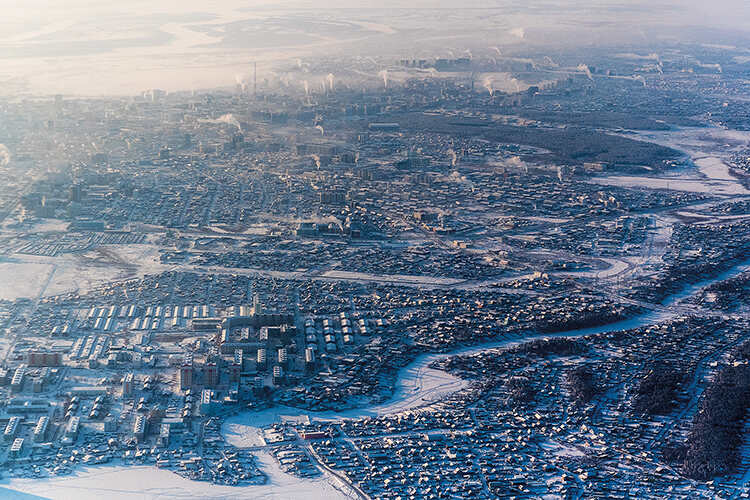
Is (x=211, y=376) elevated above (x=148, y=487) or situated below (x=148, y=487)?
above

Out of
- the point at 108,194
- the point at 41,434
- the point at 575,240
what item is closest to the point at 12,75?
the point at 108,194

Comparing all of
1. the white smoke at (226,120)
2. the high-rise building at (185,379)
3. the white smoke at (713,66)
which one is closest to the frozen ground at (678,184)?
the white smoke at (226,120)

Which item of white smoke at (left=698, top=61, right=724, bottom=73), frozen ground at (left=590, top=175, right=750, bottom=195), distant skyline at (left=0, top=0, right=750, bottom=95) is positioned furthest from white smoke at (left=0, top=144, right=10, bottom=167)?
white smoke at (left=698, top=61, right=724, bottom=73)

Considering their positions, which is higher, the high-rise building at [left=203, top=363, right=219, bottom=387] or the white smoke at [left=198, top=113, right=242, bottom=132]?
the white smoke at [left=198, top=113, right=242, bottom=132]

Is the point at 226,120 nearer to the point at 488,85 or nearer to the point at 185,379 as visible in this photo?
the point at 488,85

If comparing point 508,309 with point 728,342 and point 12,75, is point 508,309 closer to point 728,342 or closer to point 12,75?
point 728,342

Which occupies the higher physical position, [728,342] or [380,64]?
[380,64]

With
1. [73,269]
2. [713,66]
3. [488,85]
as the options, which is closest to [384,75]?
[488,85]

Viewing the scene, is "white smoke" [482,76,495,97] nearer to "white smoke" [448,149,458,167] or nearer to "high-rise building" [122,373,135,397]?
"white smoke" [448,149,458,167]
